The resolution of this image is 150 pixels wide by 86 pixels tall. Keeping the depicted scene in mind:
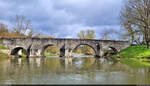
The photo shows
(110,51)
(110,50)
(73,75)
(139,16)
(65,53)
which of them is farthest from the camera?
(110,50)

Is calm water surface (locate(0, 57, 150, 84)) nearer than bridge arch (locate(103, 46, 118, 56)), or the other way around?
calm water surface (locate(0, 57, 150, 84))

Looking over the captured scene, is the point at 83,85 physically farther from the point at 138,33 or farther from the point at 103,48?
the point at 103,48

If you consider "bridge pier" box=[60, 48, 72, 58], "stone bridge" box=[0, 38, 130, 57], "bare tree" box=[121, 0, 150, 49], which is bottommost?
"bridge pier" box=[60, 48, 72, 58]

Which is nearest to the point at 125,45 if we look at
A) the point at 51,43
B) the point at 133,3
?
the point at 133,3

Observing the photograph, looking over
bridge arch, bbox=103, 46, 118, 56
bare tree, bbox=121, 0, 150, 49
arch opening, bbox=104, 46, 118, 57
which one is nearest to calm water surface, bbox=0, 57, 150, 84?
bare tree, bbox=121, 0, 150, 49

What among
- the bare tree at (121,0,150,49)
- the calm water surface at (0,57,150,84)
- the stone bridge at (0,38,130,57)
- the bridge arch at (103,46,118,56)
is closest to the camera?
the calm water surface at (0,57,150,84)

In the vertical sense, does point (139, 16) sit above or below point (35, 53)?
above

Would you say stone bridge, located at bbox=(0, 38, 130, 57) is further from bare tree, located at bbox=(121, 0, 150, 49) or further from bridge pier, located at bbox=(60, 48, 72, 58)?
bare tree, located at bbox=(121, 0, 150, 49)

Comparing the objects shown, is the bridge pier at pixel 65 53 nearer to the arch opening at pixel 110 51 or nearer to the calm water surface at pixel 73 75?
the arch opening at pixel 110 51

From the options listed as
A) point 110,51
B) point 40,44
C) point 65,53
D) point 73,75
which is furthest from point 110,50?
point 73,75

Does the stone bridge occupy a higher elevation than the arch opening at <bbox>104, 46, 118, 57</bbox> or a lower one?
higher

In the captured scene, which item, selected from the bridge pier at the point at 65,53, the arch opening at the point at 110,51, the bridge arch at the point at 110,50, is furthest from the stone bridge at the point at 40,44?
the arch opening at the point at 110,51

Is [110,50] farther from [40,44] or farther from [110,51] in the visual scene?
[40,44]

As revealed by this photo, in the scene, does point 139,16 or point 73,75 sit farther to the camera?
point 139,16
